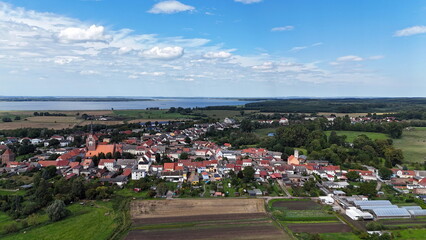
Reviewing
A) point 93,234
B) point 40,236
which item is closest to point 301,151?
point 93,234

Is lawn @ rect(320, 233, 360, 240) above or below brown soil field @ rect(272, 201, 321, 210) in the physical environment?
below

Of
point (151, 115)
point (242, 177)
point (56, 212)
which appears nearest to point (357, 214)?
point (242, 177)

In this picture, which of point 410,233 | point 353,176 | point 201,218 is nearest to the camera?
point 410,233

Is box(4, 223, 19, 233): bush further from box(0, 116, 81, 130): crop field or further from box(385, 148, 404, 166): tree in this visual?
box(0, 116, 81, 130): crop field

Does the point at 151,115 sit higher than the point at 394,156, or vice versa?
the point at 151,115

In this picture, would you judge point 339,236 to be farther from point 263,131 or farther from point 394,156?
point 263,131

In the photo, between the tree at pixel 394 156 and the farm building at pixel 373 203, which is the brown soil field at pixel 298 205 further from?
the tree at pixel 394 156

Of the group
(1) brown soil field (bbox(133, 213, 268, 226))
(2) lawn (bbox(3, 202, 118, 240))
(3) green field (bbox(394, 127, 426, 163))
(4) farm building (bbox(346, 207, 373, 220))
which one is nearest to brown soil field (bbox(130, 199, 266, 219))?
(1) brown soil field (bbox(133, 213, 268, 226))
